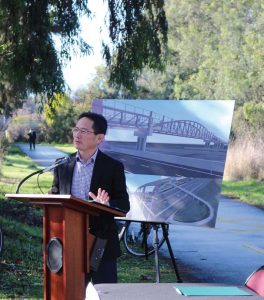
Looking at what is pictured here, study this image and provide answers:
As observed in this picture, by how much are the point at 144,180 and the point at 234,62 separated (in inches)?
1090

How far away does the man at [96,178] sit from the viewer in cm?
504

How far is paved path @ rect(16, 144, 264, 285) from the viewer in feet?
33.3

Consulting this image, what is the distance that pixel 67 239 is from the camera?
4.48 metres

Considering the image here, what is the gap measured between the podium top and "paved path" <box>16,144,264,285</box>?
5059 millimetres

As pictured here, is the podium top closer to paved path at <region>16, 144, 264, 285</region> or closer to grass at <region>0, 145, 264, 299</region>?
grass at <region>0, 145, 264, 299</region>

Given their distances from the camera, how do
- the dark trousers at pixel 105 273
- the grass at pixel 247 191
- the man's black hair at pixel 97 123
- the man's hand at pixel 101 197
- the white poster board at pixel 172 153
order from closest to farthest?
the man's hand at pixel 101 197, the dark trousers at pixel 105 273, the man's black hair at pixel 97 123, the white poster board at pixel 172 153, the grass at pixel 247 191

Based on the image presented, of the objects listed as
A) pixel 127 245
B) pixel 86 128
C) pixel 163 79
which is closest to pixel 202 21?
pixel 163 79

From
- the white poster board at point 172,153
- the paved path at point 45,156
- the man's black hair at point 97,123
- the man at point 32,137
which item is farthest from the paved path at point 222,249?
the man at point 32,137

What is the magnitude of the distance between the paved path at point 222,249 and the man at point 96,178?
455 cm

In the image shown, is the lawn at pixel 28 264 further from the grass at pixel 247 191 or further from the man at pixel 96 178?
the grass at pixel 247 191

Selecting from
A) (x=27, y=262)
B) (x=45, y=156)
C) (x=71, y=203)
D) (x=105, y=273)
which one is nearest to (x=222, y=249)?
(x=27, y=262)

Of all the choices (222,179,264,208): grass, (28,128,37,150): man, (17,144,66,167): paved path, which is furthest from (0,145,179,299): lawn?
(28,128,37,150): man

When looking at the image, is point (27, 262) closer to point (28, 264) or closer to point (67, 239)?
point (28, 264)

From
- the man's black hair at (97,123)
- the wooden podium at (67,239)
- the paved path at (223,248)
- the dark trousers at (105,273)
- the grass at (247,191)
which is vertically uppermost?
the man's black hair at (97,123)
